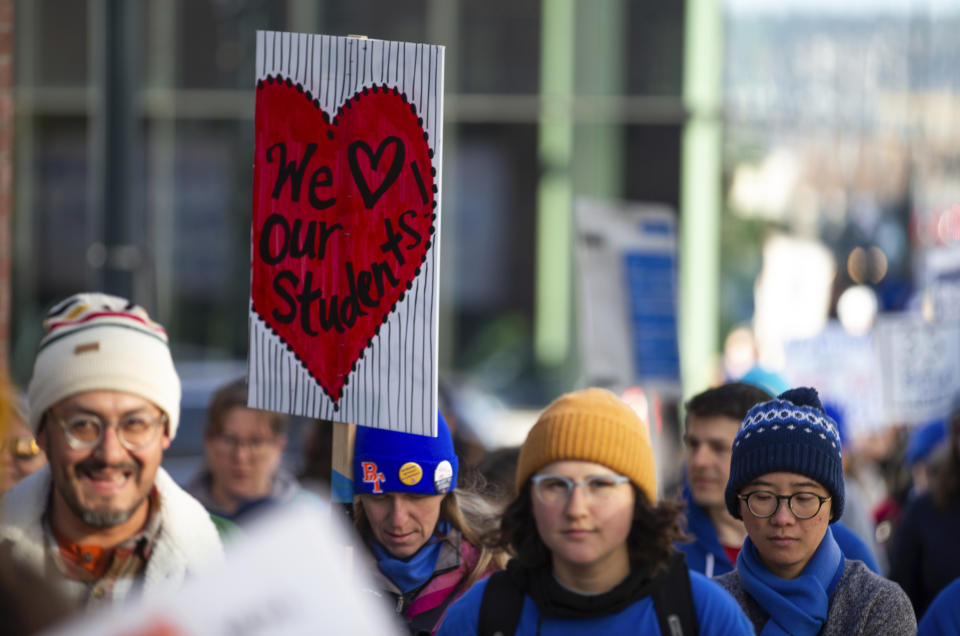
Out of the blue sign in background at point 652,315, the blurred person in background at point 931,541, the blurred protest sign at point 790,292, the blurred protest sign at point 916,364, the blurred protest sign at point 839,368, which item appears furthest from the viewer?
the blurred protest sign at point 790,292

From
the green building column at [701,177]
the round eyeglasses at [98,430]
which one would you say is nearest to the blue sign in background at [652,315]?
the round eyeglasses at [98,430]

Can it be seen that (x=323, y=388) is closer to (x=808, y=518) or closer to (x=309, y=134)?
(x=309, y=134)

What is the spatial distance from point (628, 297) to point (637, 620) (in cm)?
475

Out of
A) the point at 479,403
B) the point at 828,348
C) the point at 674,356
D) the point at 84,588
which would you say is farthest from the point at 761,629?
the point at 479,403

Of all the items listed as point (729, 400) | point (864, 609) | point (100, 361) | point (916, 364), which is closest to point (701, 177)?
point (916, 364)

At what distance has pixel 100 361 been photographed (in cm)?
318

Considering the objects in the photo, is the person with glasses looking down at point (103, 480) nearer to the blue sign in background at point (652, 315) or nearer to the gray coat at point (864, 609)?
the gray coat at point (864, 609)

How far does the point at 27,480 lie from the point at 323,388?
74cm

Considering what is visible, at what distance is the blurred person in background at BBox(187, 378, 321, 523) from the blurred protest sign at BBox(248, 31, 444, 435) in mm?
1756

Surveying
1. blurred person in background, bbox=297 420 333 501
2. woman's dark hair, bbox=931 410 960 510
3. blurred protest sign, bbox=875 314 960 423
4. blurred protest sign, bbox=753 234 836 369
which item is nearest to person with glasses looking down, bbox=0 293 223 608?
blurred person in background, bbox=297 420 333 501

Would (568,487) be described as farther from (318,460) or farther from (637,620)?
(318,460)

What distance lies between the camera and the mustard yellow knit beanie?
290cm

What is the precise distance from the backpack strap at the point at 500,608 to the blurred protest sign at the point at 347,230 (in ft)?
1.68

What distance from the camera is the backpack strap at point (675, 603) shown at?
2770mm
